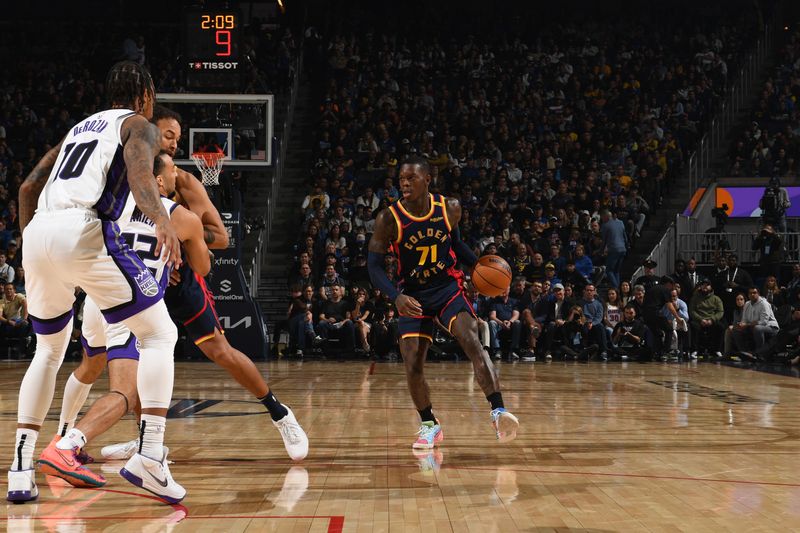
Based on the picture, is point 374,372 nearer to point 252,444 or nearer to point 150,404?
point 252,444

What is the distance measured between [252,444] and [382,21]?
21.3m

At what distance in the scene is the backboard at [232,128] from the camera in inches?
547

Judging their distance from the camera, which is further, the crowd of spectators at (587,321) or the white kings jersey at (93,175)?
the crowd of spectators at (587,321)

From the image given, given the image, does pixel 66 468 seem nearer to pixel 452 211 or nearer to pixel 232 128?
pixel 452 211

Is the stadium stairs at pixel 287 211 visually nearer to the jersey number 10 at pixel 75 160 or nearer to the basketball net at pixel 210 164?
the basketball net at pixel 210 164

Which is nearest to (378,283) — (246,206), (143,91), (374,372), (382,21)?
(143,91)

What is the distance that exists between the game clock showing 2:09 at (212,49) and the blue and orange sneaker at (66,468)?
9.79 metres

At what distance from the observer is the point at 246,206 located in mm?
19688

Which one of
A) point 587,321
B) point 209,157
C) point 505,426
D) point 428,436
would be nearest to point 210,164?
point 209,157

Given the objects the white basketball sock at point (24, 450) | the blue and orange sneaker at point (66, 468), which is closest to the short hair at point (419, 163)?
the blue and orange sneaker at point (66, 468)

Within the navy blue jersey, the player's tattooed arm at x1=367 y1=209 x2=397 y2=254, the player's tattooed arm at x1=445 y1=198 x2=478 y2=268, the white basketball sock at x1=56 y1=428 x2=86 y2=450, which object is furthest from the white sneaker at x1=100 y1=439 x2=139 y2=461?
the player's tattooed arm at x1=445 y1=198 x2=478 y2=268

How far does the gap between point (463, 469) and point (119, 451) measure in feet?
6.01

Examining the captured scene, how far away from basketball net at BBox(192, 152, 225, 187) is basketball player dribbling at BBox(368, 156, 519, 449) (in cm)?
798

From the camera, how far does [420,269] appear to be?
19.7 feet
